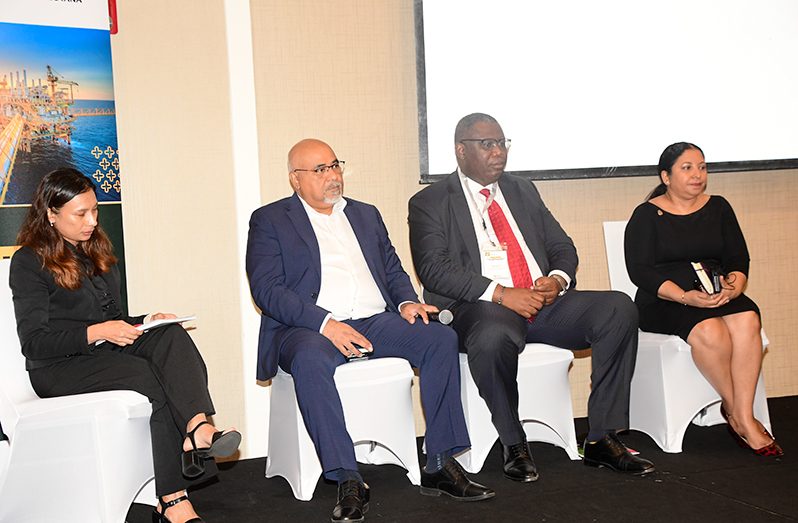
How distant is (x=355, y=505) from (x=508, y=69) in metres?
2.19

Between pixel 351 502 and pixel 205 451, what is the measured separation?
511 mm

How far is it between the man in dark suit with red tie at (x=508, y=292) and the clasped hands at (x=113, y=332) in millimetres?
1230

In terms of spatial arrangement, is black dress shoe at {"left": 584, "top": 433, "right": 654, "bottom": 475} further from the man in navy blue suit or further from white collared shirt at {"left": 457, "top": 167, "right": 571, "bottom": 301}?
white collared shirt at {"left": 457, "top": 167, "right": 571, "bottom": 301}

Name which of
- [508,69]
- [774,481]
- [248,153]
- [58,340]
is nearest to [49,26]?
[248,153]

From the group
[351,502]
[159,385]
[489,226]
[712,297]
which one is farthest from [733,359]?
[159,385]

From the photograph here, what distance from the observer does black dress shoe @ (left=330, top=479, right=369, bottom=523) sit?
118 inches

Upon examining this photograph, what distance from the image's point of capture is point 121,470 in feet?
9.43

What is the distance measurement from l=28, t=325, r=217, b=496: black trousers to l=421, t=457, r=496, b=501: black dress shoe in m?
0.79

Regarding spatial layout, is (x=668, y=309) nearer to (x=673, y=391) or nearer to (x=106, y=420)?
(x=673, y=391)

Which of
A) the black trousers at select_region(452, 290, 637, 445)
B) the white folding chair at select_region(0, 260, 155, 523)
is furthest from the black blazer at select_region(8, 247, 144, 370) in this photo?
the black trousers at select_region(452, 290, 637, 445)

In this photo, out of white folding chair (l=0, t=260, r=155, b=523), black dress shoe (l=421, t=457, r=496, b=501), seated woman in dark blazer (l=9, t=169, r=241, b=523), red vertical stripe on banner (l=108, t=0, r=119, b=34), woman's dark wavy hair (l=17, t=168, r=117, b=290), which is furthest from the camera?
red vertical stripe on banner (l=108, t=0, r=119, b=34)

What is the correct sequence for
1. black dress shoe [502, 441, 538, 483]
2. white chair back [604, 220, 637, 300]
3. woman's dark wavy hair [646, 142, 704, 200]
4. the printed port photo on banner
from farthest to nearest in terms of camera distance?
1. white chair back [604, 220, 637, 300]
2. woman's dark wavy hair [646, 142, 704, 200]
3. the printed port photo on banner
4. black dress shoe [502, 441, 538, 483]

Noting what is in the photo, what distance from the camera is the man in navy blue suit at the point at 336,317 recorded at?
314cm


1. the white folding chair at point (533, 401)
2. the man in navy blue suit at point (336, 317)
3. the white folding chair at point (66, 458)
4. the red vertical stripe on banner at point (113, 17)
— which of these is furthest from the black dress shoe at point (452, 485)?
the red vertical stripe on banner at point (113, 17)
